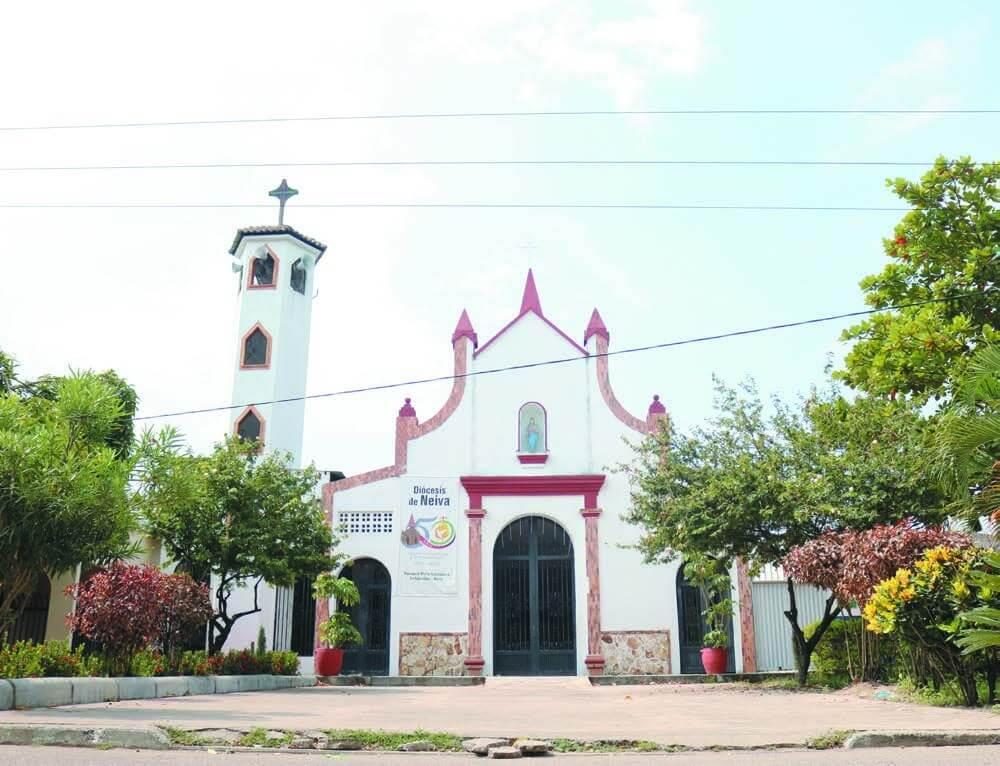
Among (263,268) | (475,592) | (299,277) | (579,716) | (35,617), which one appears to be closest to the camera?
(579,716)

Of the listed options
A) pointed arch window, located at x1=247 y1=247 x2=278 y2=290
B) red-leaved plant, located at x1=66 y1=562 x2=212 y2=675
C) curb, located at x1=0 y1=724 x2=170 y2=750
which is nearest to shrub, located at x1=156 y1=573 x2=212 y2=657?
red-leaved plant, located at x1=66 y1=562 x2=212 y2=675

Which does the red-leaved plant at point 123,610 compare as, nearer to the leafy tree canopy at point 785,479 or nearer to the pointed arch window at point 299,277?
the leafy tree canopy at point 785,479

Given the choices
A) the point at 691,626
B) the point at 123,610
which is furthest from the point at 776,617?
the point at 123,610

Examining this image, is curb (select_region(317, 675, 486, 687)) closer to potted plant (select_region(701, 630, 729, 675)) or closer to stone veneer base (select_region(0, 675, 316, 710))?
potted plant (select_region(701, 630, 729, 675))

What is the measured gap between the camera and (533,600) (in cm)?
2275

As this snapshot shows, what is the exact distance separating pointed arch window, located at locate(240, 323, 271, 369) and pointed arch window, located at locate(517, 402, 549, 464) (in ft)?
24.7

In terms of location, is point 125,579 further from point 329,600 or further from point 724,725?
point 329,600

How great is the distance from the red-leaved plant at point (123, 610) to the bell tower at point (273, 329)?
12405 millimetres

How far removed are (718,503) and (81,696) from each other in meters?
9.79

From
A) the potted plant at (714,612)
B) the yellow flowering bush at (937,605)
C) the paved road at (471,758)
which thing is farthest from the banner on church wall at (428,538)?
the paved road at (471,758)

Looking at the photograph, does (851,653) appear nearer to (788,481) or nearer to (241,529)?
(788,481)

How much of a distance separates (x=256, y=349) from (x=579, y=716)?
1924cm

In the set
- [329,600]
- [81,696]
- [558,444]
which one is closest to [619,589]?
[558,444]

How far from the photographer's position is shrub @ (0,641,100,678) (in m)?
9.91
